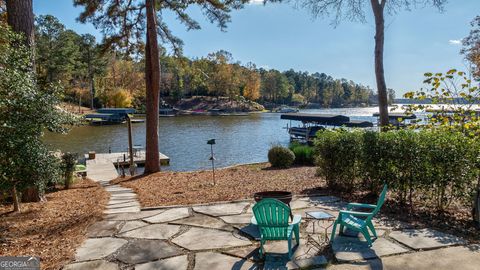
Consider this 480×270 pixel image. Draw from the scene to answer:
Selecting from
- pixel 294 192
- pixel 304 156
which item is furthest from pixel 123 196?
pixel 304 156

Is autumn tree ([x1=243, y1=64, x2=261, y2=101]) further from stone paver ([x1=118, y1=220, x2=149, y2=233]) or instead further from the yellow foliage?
stone paver ([x1=118, y1=220, x2=149, y2=233])

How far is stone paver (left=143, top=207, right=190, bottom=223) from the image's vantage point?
4.50 meters

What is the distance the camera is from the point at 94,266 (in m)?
3.07

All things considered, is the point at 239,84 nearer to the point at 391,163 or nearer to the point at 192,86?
the point at 192,86

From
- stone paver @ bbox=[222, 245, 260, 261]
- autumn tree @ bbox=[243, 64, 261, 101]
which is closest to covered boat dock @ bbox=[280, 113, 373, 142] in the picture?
stone paver @ bbox=[222, 245, 260, 261]

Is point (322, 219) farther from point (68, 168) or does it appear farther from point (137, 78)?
point (137, 78)

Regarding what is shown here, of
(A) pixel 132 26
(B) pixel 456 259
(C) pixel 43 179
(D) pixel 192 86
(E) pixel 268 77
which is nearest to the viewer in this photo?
(B) pixel 456 259

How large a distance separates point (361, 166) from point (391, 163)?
2.22ft

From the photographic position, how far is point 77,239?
376cm

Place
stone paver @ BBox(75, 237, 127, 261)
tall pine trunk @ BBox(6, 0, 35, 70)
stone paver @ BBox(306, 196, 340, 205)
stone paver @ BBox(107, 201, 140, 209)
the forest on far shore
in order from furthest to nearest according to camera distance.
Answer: the forest on far shore, tall pine trunk @ BBox(6, 0, 35, 70), stone paver @ BBox(107, 201, 140, 209), stone paver @ BBox(306, 196, 340, 205), stone paver @ BBox(75, 237, 127, 261)

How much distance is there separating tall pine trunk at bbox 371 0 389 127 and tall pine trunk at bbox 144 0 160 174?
21.0 ft

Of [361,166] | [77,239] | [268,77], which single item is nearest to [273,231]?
[77,239]

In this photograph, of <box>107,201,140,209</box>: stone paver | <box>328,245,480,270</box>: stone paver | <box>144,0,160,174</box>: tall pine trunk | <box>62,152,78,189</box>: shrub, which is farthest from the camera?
<box>144,0,160,174</box>: tall pine trunk

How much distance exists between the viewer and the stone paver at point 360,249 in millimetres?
3188
